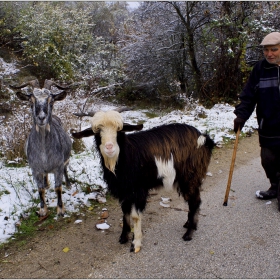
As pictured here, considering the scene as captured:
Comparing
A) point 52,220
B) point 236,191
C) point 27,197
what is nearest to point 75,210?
point 52,220

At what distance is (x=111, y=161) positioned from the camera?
10.1ft

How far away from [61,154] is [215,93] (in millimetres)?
9604

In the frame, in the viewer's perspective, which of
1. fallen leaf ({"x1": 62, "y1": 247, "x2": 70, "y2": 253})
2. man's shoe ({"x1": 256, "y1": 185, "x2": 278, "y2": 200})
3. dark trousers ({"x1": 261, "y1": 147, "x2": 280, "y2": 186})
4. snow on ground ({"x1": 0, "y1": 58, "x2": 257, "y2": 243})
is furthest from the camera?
man's shoe ({"x1": 256, "y1": 185, "x2": 278, "y2": 200})

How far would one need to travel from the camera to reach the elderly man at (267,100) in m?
3.80

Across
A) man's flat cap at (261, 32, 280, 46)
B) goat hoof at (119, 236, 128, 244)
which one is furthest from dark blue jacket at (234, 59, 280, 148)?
goat hoof at (119, 236, 128, 244)

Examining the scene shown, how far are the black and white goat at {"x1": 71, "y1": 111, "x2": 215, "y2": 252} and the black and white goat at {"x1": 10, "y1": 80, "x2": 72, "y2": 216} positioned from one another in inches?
33.8

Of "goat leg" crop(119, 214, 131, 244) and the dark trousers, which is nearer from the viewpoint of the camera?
"goat leg" crop(119, 214, 131, 244)

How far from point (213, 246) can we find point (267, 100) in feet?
7.16

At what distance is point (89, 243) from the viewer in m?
3.58

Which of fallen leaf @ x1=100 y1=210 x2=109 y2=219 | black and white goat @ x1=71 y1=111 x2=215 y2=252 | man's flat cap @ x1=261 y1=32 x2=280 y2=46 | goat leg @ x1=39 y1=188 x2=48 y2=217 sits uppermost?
man's flat cap @ x1=261 y1=32 x2=280 y2=46

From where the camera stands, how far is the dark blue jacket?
390 centimetres

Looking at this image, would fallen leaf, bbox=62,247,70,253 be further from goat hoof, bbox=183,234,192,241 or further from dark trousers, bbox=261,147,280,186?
dark trousers, bbox=261,147,280,186

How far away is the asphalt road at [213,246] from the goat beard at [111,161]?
1.10 m

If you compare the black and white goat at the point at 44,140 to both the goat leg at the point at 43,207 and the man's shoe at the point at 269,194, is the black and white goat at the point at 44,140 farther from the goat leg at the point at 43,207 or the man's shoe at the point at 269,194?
the man's shoe at the point at 269,194
